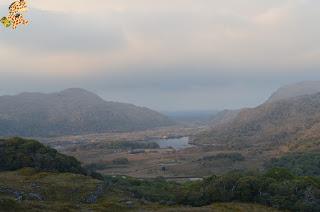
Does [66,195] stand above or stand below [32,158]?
below

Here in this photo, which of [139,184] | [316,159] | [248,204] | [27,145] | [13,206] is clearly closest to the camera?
[13,206]

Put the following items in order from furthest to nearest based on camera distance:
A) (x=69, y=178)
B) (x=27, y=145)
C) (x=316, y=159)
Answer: (x=316, y=159), (x=27, y=145), (x=69, y=178)

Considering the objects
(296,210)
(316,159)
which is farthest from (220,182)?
(316,159)

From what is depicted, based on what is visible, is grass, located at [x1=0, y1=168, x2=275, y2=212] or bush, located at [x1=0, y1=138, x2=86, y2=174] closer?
grass, located at [x1=0, y1=168, x2=275, y2=212]

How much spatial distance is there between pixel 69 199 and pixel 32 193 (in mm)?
5984

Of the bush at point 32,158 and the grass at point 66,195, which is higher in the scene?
the bush at point 32,158

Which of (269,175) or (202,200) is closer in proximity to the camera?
(202,200)

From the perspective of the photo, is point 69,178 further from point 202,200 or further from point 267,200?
point 267,200

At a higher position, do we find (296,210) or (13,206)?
(13,206)

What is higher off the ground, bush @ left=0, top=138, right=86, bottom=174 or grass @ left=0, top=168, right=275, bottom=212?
bush @ left=0, top=138, right=86, bottom=174

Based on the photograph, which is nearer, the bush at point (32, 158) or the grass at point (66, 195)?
the grass at point (66, 195)

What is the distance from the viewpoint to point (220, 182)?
285 feet

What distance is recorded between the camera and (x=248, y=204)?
81.3 m

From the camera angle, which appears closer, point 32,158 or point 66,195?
point 66,195
